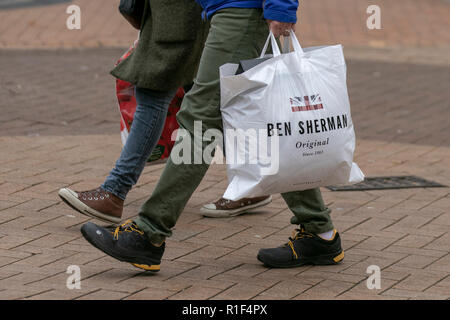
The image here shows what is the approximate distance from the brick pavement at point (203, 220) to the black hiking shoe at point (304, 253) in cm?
4

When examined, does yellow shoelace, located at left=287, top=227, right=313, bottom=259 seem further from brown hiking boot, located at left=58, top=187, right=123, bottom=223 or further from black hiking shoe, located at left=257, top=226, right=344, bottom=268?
brown hiking boot, located at left=58, top=187, right=123, bottom=223

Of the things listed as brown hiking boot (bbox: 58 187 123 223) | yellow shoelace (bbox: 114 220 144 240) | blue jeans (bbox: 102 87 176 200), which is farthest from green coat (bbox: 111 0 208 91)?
yellow shoelace (bbox: 114 220 144 240)

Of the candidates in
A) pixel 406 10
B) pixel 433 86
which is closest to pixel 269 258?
pixel 433 86

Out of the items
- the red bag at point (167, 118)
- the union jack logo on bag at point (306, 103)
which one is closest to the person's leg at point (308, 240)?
the union jack logo on bag at point (306, 103)

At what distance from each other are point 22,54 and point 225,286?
6.87m

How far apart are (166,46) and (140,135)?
51cm

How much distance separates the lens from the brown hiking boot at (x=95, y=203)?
4.58m

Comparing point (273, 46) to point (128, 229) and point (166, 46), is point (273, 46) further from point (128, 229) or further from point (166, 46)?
point (128, 229)

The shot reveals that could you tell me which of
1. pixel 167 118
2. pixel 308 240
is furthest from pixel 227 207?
pixel 308 240

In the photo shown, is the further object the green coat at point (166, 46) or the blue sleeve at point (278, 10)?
the green coat at point (166, 46)

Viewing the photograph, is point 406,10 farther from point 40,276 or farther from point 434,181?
point 40,276

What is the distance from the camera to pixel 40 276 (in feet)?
12.6

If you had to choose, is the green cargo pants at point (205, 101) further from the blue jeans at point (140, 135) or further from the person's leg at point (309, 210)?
the blue jeans at point (140, 135)

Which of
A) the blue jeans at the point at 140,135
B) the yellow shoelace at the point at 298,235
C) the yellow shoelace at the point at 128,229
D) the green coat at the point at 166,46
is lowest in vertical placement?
the yellow shoelace at the point at 298,235
